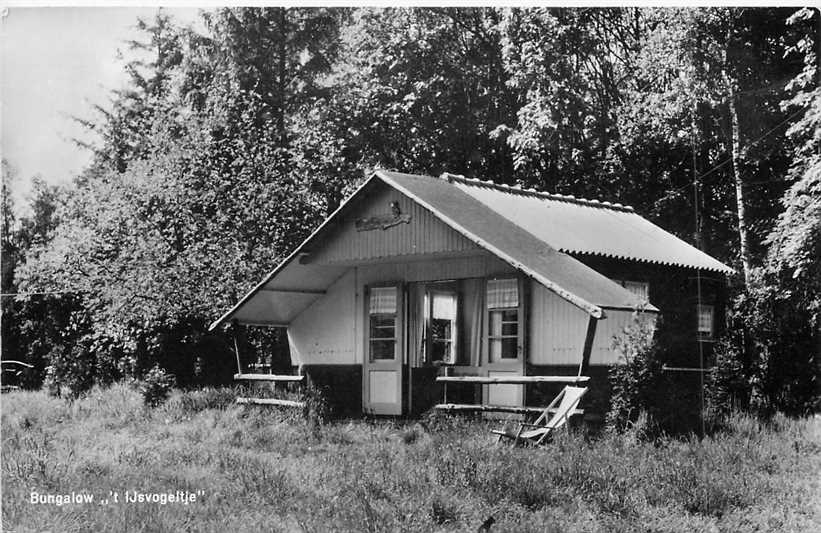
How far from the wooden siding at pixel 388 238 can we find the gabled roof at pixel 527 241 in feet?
0.73

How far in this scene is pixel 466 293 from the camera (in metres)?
15.1

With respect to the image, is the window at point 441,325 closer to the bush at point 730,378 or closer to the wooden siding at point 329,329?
the wooden siding at point 329,329

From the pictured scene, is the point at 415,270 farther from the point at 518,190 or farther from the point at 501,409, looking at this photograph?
the point at 501,409

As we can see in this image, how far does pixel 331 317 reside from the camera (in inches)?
662

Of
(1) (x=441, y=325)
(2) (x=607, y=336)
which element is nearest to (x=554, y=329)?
(2) (x=607, y=336)

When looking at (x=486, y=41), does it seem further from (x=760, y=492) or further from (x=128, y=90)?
(x=760, y=492)

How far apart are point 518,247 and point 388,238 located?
7.46 ft

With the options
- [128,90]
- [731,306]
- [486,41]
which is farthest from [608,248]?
[128,90]

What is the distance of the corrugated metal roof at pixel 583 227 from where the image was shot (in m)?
14.4

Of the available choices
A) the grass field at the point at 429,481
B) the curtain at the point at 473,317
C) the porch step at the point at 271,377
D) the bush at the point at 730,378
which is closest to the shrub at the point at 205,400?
the porch step at the point at 271,377

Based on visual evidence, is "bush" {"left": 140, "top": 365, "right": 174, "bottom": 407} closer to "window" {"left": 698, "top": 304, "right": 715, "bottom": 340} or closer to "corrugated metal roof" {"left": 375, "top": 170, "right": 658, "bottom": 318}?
"corrugated metal roof" {"left": 375, "top": 170, "right": 658, "bottom": 318}

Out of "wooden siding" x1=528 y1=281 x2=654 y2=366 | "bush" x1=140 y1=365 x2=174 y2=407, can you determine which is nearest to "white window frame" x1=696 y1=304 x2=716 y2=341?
"wooden siding" x1=528 y1=281 x2=654 y2=366

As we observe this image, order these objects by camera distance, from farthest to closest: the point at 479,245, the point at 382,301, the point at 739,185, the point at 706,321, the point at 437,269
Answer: the point at 739,185, the point at 706,321, the point at 382,301, the point at 437,269, the point at 479,245

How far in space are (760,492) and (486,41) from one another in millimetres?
17339
